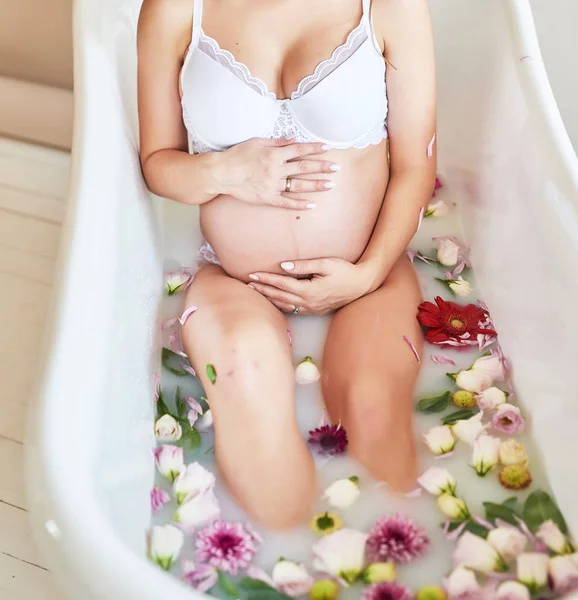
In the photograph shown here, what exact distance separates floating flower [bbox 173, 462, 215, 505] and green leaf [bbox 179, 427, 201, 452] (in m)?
0.04

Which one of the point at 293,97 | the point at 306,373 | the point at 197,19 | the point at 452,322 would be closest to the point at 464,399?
the point at 452,322

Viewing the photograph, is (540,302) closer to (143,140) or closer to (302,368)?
(302,368)

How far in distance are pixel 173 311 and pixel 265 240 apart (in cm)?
31

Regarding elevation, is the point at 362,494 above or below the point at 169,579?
below

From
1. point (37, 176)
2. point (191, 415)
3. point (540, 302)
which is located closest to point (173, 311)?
point (191, 415)

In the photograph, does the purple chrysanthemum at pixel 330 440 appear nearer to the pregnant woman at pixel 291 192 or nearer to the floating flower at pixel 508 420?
the pregnant woman at pixel 291 192

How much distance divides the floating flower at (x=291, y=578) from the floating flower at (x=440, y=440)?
11.9 inches

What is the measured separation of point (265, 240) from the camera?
4.09 ft

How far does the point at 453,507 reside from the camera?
1086mm

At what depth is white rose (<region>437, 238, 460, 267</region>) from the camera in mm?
1528

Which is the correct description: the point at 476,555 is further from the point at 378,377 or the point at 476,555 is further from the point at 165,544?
the point at 165,544

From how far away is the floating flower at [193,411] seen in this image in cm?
122

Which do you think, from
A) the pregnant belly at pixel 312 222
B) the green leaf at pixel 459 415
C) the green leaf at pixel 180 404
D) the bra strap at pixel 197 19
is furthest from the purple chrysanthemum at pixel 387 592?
the bra strap at pixel 197 19

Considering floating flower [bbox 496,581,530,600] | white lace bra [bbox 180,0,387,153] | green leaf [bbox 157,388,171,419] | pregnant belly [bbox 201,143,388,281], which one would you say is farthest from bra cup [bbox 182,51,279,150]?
floating flower [bbox 496,581,530,600]
